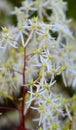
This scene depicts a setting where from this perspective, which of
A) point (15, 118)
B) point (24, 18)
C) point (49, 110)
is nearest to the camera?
point (49, 110)

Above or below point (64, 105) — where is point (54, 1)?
above

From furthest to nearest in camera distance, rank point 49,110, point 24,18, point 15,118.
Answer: point 15,118 → point 24,18 → point 49,110

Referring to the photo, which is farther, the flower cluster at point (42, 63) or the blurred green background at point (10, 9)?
the blurred green background at point (10, 9)

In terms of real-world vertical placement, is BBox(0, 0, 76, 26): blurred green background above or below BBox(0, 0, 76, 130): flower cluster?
above

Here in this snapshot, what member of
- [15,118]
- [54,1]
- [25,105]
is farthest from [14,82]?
[15,118]

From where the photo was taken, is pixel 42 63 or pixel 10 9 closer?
pixel 42 63

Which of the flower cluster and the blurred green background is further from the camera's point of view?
the blurred green background

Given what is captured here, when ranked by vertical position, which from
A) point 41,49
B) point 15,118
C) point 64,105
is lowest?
point 15,118

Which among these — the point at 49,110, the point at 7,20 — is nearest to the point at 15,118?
the point at 7,20

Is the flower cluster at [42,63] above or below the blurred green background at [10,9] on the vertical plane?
below

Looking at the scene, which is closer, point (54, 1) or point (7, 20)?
point (54, 1)

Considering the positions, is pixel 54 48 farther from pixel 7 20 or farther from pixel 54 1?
pixel 7 20
